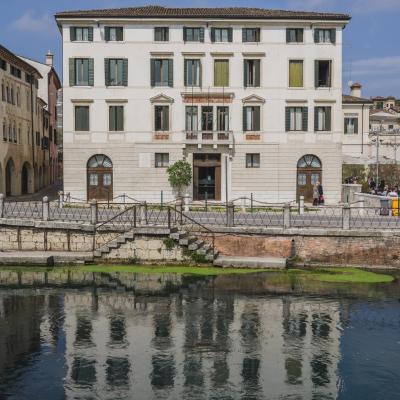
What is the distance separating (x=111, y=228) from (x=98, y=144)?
62.0 ft

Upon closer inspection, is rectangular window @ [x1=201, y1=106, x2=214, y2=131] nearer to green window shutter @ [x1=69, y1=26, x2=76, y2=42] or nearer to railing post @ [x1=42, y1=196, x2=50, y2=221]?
green window shutter @ [x1=69, y1=26, x2=76, y2=42]

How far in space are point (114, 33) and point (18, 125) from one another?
15.8 m

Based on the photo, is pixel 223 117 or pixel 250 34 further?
pixel 223 117

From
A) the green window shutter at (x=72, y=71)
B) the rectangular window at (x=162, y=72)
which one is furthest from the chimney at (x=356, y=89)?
the green window shutter at (x=72, y=71)

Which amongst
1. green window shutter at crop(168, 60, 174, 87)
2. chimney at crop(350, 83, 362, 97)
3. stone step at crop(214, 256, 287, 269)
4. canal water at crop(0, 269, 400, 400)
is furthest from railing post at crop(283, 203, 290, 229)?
chimney at crop(350, 83, 362, 97)

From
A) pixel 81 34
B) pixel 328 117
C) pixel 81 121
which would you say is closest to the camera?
pixel 81 34

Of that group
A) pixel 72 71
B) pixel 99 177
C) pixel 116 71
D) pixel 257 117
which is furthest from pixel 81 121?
pixel 257 117

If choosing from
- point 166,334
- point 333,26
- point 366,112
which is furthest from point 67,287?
point 366,112

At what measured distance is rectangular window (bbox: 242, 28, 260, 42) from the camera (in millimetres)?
48344

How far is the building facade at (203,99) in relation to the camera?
4812 centimetres

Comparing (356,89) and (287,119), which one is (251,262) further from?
(356,89)

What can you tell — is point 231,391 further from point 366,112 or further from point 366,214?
point 366,112

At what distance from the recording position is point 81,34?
48031 mm

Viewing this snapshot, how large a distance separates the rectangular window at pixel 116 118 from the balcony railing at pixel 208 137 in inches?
195
